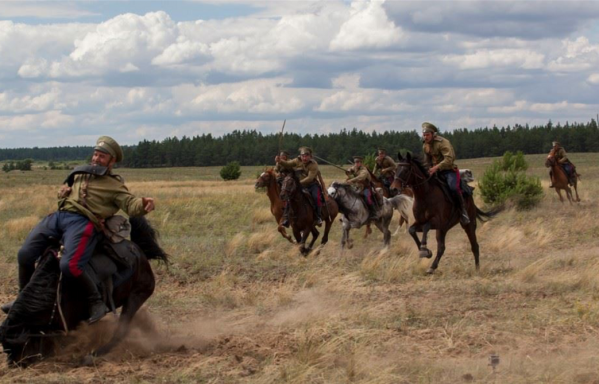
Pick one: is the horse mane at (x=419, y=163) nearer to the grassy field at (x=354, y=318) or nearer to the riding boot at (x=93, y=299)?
the grassy field at (x=354, y=318)

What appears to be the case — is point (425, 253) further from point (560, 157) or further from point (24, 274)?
point (560, 157)

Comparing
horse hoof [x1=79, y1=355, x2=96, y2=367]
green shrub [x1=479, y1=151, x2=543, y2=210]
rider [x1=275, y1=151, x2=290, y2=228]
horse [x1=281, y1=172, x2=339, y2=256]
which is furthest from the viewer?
green shrub [x1=479, y1=151, x2=543, y2=210]

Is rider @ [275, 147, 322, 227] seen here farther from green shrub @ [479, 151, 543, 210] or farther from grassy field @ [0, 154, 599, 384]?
green shrub @ [479, 151, 543, 210]

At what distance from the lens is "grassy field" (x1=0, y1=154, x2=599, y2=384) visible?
7.26 meters

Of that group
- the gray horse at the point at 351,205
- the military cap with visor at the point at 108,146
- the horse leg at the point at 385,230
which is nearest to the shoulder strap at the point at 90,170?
the military cap with visor at the point at 108,146

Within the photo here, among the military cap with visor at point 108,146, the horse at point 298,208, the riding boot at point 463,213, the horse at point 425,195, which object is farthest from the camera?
the horse at point 298,208

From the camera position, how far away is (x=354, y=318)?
9336 millimetres

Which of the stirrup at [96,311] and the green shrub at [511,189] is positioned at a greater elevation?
the stirrup at [96,311]

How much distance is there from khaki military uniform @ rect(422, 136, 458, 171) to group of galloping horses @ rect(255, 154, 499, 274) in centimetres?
22

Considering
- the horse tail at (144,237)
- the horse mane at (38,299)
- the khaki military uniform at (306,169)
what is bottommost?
the horse mane at (38,299)

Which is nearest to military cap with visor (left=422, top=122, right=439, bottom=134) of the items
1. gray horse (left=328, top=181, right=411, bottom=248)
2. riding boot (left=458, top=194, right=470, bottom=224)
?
riding boot (left=458, top=194, right=470, bottom=224)

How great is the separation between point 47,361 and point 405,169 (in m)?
8.16

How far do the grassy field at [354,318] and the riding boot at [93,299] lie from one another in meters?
0.22

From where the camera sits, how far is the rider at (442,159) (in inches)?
569
